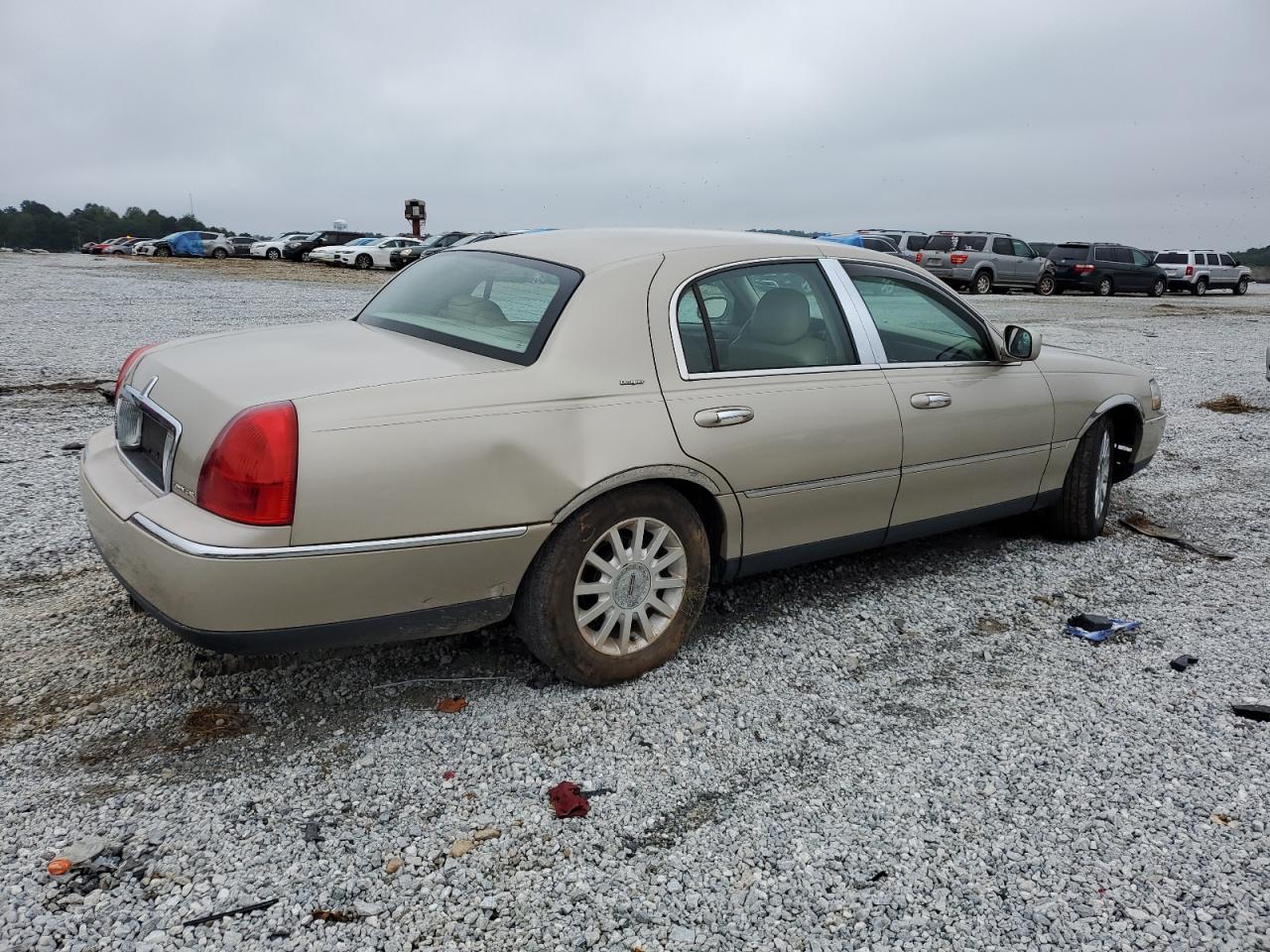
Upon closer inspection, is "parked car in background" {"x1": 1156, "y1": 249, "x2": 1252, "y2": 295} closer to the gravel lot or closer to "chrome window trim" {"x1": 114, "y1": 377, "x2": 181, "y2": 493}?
the gravel lot

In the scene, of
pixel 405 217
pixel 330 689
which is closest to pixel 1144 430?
pixel 330 689

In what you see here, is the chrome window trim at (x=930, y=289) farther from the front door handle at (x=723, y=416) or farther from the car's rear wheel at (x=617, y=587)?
the car's rear wheel at (x=617, y=587)

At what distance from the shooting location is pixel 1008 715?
3365mm

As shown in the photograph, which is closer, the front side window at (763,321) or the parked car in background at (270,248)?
the front side window at (763,321)

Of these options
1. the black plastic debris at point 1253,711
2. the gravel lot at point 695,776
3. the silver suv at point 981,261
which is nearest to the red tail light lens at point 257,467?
the gravel lot at point 695,776

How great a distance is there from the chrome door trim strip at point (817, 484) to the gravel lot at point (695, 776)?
624 millimetres

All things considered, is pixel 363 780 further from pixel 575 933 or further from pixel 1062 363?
pixel 1062 363

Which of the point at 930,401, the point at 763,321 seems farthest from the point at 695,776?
the point at 930,401

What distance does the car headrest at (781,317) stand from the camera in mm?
3883

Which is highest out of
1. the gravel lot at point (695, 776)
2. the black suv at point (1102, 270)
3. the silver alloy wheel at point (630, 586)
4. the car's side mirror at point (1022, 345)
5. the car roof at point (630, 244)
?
the black suv at point (1102, 270)

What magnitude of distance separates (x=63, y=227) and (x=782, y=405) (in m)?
104

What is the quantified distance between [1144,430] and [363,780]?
461cm

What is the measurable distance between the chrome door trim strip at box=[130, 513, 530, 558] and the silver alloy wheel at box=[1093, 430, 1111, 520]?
3.54 meters

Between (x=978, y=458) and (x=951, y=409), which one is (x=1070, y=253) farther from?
(x=951, y=409)
